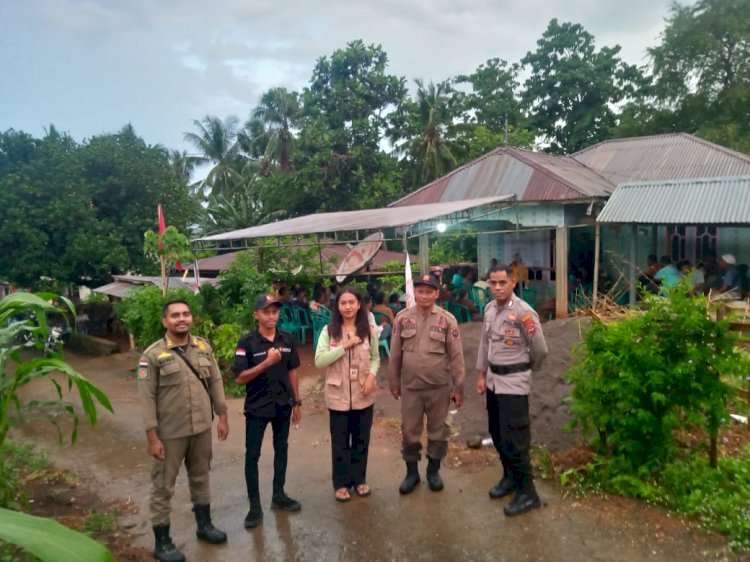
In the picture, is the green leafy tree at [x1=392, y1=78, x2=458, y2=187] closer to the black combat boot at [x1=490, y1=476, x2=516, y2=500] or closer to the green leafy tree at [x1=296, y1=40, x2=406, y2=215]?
the green leafy tree at [x1=296, y1=40, x2=406, y2=215]

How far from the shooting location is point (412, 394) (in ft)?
12.7

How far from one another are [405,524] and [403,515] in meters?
0.11

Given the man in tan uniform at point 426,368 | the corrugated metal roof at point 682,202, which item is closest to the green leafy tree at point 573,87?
the corrugated metal roof at point 682,202

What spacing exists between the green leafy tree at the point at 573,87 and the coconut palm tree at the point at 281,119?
34.8ft

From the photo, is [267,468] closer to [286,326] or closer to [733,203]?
[286,326]

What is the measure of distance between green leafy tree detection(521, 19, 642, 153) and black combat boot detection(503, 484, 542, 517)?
22.7 m

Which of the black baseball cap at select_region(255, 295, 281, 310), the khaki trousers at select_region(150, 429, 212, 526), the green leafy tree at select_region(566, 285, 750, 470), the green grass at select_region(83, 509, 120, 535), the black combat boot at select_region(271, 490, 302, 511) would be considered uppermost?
the black baseball cap at select_region(255, 295, 281, 310)

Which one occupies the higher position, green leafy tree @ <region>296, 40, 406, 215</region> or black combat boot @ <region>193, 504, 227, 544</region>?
green leafy tree @ <region>296, 40, 406, 215</region>

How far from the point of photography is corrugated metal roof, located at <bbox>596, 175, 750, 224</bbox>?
7957 mm

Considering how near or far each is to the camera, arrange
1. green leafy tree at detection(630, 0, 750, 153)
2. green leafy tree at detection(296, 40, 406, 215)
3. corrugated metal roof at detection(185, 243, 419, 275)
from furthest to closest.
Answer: green leafy tree at detection(296, 40, 406, 215), green leafy tree at detection(630, 0, 750, 153), corrugated metal roof at detection(185, 243, 419, 275)

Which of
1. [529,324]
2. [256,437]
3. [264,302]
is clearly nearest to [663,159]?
[529,324]

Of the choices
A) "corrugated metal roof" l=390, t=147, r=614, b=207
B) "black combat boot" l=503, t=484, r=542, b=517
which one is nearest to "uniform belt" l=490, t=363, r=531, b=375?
"black combat boot" l=503, t=484, r=542, b=517

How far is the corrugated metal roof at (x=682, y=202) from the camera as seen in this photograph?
796 centimetres

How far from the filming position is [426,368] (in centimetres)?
379
